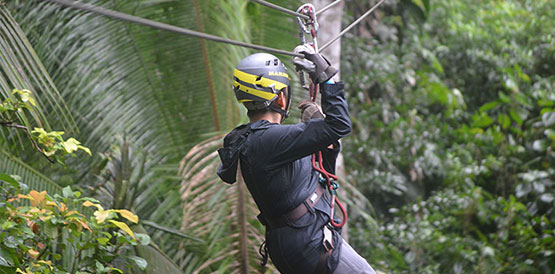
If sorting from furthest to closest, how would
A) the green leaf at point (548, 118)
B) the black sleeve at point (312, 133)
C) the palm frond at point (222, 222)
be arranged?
the green leaf at point (548, 118) < the palm frond at point (222, 222) < the black sleeve at point (312, 133)

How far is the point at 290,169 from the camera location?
3047 millimetres

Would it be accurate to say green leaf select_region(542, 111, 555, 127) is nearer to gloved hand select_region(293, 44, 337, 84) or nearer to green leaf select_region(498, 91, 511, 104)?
green leaf select_region(498, 91, 511, 104)

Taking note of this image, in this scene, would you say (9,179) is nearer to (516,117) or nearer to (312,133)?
(312,133)

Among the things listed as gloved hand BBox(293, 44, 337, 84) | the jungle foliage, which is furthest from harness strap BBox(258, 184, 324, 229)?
the jungle foliage

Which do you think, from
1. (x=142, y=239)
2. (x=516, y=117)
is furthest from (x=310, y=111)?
(x=516, y=117)

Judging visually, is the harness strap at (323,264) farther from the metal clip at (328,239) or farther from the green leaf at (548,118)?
the green leaf at (548,118)

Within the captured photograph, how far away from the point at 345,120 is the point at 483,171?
17.8 feet

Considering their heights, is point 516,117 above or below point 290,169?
below

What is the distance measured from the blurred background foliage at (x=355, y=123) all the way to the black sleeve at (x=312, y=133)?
1.23m

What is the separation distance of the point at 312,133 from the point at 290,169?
0.84ft

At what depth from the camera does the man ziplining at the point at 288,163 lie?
9.52 ft

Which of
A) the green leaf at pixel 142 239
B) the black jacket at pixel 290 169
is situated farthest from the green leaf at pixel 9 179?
the black jacket at pixel 290 169

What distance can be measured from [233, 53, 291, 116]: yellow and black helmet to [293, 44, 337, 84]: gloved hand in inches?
5.2

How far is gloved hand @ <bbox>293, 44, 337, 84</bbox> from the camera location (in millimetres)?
2920
